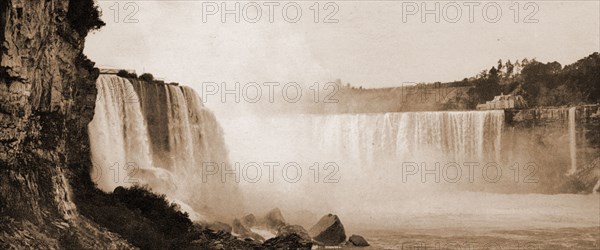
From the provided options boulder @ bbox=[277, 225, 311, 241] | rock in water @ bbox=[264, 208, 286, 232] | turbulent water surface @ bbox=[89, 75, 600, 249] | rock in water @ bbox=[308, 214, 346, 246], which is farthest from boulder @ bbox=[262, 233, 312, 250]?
rock in water @ bbox=[264, 208, 286, 232]

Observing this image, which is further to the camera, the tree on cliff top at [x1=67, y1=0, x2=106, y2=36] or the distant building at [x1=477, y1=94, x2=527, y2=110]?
the distant building at [x1=477, y1=94, x2=527, y2=110]

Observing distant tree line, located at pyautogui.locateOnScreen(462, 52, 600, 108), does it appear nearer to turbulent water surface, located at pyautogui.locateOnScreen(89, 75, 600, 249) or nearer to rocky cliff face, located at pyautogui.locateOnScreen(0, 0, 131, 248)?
turbulent water surface, located at pyautogui.locateOnScreen(89, 75, 600, 249)

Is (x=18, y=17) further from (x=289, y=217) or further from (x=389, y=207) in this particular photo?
(x=389, y=207)

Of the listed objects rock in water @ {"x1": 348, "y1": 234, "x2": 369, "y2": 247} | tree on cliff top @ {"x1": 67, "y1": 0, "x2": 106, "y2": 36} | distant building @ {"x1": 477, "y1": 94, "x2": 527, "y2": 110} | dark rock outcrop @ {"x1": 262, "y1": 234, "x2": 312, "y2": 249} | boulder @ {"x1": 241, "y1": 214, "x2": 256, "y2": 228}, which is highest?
tree on cliff top @ {"x1": 67, "y1": 0, "x2": 106, "y2": 36}

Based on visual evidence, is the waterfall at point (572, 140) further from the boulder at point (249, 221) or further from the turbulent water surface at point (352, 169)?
the boulder at point (249, 221)

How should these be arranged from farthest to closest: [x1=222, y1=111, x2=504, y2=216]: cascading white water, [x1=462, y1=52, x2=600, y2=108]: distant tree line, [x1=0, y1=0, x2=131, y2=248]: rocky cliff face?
[x1=462, y1=52, x2=600, y2=108]: distant tree line
[x1=222, y1=111, x2=504, y2=216]: cascading white water
[x1=0, y1=0, x2=131, y2=248]: rocky cliff face

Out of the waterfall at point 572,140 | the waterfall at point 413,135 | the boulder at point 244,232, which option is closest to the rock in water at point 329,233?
the boulder at point 244,232
